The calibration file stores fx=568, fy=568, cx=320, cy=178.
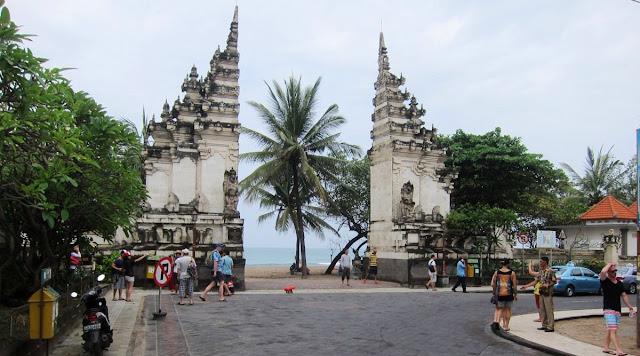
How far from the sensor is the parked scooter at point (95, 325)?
892cm

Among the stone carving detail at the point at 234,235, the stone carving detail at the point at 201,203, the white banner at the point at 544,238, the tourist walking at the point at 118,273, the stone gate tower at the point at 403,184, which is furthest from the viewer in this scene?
the white banner at the point at 544,238

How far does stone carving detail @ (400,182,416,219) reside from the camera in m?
25.2

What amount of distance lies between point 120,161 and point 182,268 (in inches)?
228

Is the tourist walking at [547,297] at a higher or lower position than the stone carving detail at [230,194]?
lower

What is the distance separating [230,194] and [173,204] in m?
2.27

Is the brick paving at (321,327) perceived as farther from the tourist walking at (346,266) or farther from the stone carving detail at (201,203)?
the stone carving detail at (201,203)

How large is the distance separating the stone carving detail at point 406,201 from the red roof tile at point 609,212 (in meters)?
16.7

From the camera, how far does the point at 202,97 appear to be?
79.3ft

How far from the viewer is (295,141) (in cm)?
2983

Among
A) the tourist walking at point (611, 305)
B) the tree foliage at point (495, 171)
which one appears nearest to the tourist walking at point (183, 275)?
the tourist walking at point (611, 305)

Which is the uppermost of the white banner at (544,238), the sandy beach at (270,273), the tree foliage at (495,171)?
the tree foliage at (495,171)

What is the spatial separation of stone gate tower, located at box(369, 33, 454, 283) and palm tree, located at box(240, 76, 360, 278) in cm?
355

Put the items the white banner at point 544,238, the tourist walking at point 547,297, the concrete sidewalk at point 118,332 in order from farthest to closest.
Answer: the white banner at point 544,238 → the tourist walking at point 547,297 → the concrete sidewalk at point 118,332

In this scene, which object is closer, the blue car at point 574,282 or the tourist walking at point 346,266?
the blue car at point 574,282
